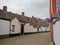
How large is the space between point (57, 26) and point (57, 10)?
47.2 inches

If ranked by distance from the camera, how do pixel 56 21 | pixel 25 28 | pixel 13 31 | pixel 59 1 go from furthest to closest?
pixel 25 28
pixel 13 31
pixel 59 1
pixel 56 21

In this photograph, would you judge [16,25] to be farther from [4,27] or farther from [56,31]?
[56,31]

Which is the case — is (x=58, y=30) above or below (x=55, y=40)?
above

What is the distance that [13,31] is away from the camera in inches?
1275

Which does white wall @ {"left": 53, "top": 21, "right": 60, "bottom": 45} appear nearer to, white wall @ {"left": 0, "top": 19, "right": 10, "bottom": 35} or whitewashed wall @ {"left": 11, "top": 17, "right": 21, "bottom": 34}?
white wall @ {"left": 0, "top": 19, "right": 10, "bottom": 35}

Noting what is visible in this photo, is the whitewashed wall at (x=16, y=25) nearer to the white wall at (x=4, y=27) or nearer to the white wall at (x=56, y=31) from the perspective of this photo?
the white wall at (x=4, y=27)

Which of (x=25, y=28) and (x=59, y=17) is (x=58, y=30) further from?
(x=25, y=28)

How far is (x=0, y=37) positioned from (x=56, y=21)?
24.0 m

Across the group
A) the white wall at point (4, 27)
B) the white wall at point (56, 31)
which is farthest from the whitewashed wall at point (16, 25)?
the white wall at point (56, 31)

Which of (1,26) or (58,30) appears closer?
(58,30)

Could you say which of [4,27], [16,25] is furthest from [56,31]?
[16,25]

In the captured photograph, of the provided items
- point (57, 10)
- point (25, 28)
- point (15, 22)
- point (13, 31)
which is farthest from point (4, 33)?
point (57, 10)

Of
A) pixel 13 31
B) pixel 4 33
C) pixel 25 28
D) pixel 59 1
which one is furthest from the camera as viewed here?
pixel 25 28

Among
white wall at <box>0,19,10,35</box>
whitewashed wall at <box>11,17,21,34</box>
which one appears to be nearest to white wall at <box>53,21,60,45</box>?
white wall at <box>0,19,10,35</box>
